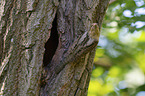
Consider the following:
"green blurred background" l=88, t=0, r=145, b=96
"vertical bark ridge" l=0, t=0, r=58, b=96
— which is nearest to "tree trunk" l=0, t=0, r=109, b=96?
"vertical bark ridge" l=0, t=0, r=58, b=96

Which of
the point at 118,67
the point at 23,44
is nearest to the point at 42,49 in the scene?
the point at 23,44

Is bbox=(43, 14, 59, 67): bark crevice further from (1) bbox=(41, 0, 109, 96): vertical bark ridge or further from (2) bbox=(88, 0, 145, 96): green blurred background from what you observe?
(2) bbox=(88, 0, 145, 96): green blurred background

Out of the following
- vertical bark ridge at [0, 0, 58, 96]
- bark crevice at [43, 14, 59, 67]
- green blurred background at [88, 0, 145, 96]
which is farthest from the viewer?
green blurred background at [88, 0, 145, 96]

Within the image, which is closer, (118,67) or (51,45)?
(51,45)

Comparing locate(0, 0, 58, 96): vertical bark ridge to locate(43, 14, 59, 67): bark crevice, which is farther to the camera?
locate(43, 14, 59, 67): bark crevice

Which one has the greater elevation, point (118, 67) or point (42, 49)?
point (42, 49)

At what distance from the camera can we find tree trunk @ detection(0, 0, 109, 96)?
4.56ft

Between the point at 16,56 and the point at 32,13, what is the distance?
365 mm

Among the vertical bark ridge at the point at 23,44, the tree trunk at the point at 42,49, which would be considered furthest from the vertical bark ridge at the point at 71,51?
the vertical bark ridge at the point at 23,44

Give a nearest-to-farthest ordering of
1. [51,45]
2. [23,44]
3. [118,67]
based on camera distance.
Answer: [23,44], [51,45], [118,67]

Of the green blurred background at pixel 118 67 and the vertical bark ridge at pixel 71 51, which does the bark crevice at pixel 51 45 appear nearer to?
the vertical bark ridge at pixel 71 51

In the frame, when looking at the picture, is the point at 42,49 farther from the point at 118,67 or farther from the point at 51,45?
the point at 118,67

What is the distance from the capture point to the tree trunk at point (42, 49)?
1.39m

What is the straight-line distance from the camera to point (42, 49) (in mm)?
1454
